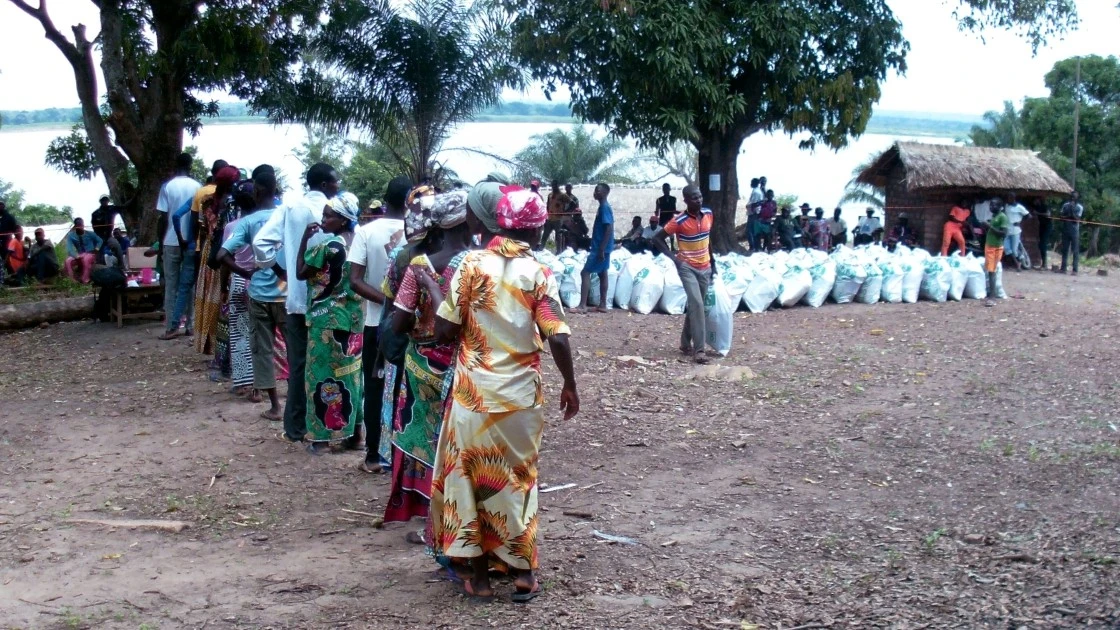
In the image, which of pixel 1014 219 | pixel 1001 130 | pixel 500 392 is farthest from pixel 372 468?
pixel 1001 130

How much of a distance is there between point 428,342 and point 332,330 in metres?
1.64

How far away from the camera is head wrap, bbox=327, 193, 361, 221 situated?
5415 millimetres

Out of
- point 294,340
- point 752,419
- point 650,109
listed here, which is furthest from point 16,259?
point 752,419

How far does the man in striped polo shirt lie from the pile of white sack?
7.88 ft

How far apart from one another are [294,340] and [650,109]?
1179 centimetres

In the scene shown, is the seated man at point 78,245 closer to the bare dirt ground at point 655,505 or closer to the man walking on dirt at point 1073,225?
the bare dirt ground at point 655,505

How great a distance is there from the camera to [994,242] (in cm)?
1276

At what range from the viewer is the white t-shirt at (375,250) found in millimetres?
5008

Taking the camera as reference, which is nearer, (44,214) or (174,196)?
(174,196)

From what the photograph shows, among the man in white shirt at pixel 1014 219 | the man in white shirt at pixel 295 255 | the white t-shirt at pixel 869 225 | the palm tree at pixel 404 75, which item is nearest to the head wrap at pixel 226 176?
the man in white shirt at pixel 295 255

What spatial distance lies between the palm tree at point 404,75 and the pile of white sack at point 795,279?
3.57 m

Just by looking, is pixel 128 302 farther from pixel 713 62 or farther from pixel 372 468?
pixel 713 62

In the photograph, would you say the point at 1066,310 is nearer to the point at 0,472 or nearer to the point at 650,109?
the point at 650,109

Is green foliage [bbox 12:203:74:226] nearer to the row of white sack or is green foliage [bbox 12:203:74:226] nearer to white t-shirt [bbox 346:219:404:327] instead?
the row of white sack
